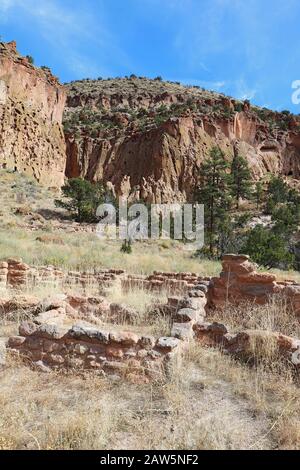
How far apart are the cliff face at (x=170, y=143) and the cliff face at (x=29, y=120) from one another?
34.7 ft

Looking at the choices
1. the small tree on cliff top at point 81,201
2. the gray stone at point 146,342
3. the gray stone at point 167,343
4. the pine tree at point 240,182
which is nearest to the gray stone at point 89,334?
the gray stone at point 146,342

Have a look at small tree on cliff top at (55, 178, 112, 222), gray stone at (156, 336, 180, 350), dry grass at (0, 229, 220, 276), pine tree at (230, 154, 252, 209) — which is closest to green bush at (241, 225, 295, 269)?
dry grass at (0, 229, 220, 276)

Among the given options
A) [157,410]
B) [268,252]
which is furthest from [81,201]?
[157,410]

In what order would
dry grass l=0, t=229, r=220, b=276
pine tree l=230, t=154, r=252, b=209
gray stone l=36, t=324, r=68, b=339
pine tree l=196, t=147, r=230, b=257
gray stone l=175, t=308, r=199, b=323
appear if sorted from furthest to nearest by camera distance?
pine tree l=230, t=154, r=252, b=209
pine tree l=196, t=147, r=230, b=257
dry grass l=0, t=229, r=220, b=276
gray stone l=175, t=308, r=199, b=323
gray stone l=36, t=324, r=68, b=339

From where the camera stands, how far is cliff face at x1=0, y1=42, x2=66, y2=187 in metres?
37.1

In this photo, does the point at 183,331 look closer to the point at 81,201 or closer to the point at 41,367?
the point at 41,367

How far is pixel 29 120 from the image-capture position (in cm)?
3934

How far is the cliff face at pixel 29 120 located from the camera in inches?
1459

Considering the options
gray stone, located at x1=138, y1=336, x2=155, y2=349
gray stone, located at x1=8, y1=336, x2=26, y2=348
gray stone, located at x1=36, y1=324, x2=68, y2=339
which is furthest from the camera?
gray stone, located at x1=8, y1=336, x2=26, y2=348

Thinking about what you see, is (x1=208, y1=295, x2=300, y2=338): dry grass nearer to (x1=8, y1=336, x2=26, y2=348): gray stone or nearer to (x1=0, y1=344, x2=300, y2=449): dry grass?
(x1=0, y1=344, x2=300, y2=449): dry grass

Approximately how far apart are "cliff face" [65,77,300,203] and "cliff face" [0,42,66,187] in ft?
34.7

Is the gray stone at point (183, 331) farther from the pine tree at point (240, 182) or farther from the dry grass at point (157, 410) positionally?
the pine tree at point (240, 182)

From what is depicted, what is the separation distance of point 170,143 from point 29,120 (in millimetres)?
18727
